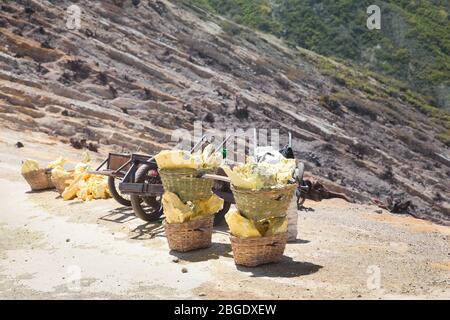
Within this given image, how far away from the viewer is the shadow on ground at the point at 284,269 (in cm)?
623

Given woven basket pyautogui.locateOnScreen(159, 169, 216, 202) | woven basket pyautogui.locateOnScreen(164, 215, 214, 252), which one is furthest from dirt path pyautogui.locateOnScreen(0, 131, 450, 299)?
woven basket pyautogui.locateOnScreen(159, 169, 216, 202)

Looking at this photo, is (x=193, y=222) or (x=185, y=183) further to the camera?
(x=185, y=183)

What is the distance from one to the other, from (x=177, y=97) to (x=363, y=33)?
4939 centimetres

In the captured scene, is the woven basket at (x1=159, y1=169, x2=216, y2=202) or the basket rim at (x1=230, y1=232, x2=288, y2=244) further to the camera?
the woven basket at (x1=159, y1=169, x2=216, y2=202)

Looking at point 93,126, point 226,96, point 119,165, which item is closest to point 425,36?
point 226,96

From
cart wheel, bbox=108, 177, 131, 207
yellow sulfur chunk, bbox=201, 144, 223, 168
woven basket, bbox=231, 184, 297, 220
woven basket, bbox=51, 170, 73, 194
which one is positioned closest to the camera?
woven basket, bbox=231, 184, 297, 220

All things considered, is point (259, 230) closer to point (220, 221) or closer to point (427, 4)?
point (220, 221)

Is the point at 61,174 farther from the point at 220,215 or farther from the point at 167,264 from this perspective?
the point at 167,264

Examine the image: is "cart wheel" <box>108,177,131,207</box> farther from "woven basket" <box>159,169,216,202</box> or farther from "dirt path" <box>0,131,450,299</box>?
"woven basket" <box>159,169,216,202</box>

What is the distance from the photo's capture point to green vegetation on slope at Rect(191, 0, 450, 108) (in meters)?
70.0

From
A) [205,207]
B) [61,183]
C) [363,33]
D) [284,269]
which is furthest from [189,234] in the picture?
[363,33]

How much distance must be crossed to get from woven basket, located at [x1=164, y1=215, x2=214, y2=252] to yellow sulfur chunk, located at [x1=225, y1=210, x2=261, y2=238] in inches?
30.7

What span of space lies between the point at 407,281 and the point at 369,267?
563 mm

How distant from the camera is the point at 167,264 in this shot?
6711mm
